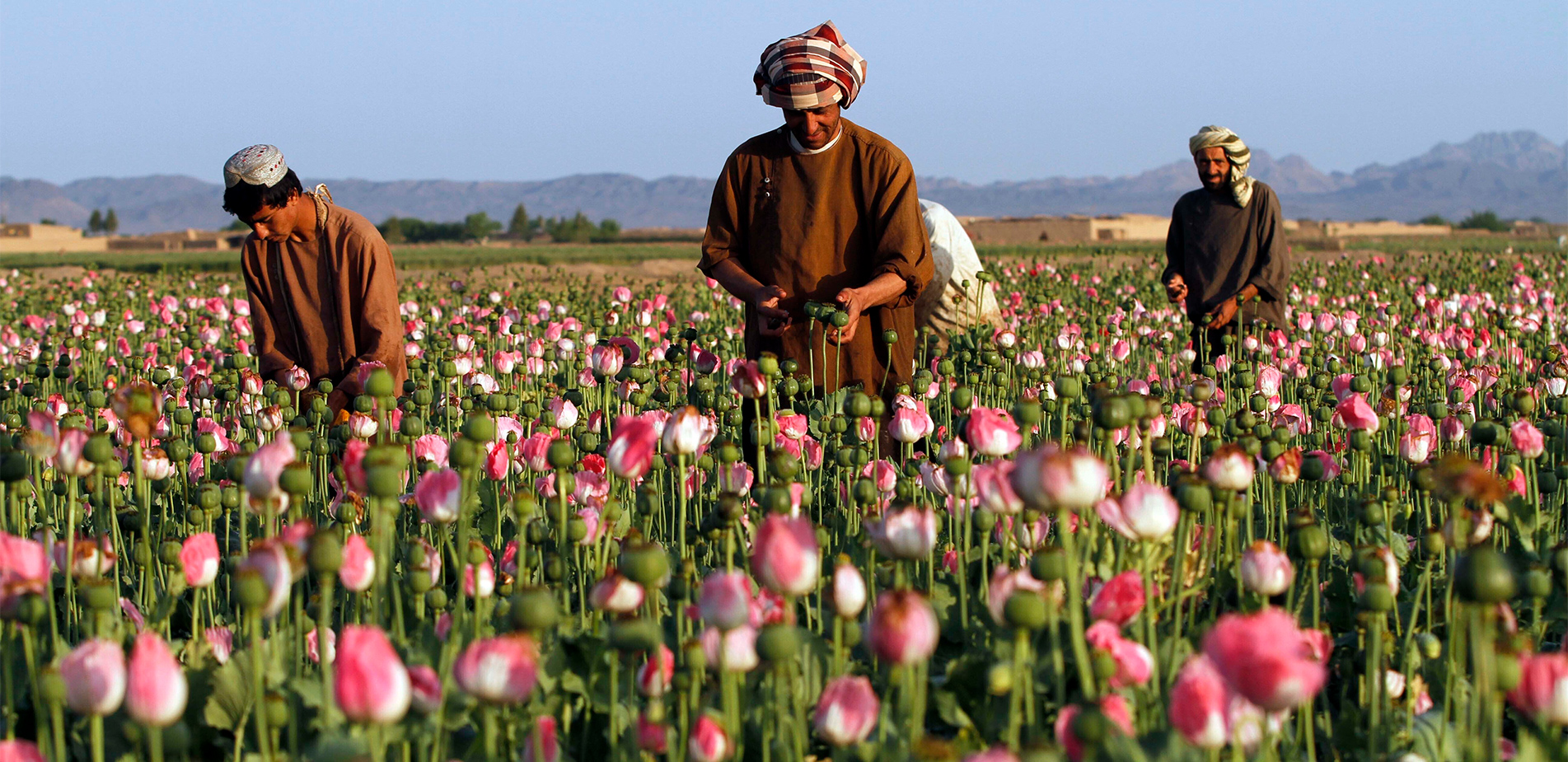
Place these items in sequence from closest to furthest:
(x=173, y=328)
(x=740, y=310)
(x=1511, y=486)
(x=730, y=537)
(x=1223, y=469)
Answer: (x=1223, y=469) < (x=730, y=537) < (x=1511, y=486) < (x=173, y=328) < (x=740, y=310)

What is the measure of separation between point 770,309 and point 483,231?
3423 inches

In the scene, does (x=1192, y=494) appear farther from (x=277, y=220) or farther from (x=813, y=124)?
(x=277, y=220)

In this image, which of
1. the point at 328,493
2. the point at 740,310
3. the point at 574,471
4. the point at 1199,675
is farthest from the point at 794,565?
the point at 740,310

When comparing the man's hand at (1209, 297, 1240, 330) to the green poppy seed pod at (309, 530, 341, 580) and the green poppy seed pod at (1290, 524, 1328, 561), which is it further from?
the green poppy seed pod at (309, 530, 341, 580)

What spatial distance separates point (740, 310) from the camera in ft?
39.0

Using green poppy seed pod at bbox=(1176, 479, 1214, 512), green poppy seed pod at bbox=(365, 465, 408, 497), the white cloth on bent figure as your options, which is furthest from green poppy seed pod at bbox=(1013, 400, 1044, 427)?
the white cloth on bent figure

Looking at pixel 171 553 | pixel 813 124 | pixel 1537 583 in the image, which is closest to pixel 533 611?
pixel 171 553

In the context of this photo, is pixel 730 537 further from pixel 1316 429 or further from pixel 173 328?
pixel 173 328

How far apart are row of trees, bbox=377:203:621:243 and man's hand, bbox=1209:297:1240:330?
2892 inches

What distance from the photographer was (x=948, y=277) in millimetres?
7082

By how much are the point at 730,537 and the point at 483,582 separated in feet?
1.42

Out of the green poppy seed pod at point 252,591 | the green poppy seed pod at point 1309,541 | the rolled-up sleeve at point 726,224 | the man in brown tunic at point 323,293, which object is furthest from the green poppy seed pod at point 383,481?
the man in brown tunic at point 323,293

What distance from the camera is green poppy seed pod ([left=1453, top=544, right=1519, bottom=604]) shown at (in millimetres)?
1620

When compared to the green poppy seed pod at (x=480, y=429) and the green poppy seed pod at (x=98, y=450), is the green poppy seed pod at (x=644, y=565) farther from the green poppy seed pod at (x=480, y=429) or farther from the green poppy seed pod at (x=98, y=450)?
the green poppy seed pod at (x=98, y=450)
